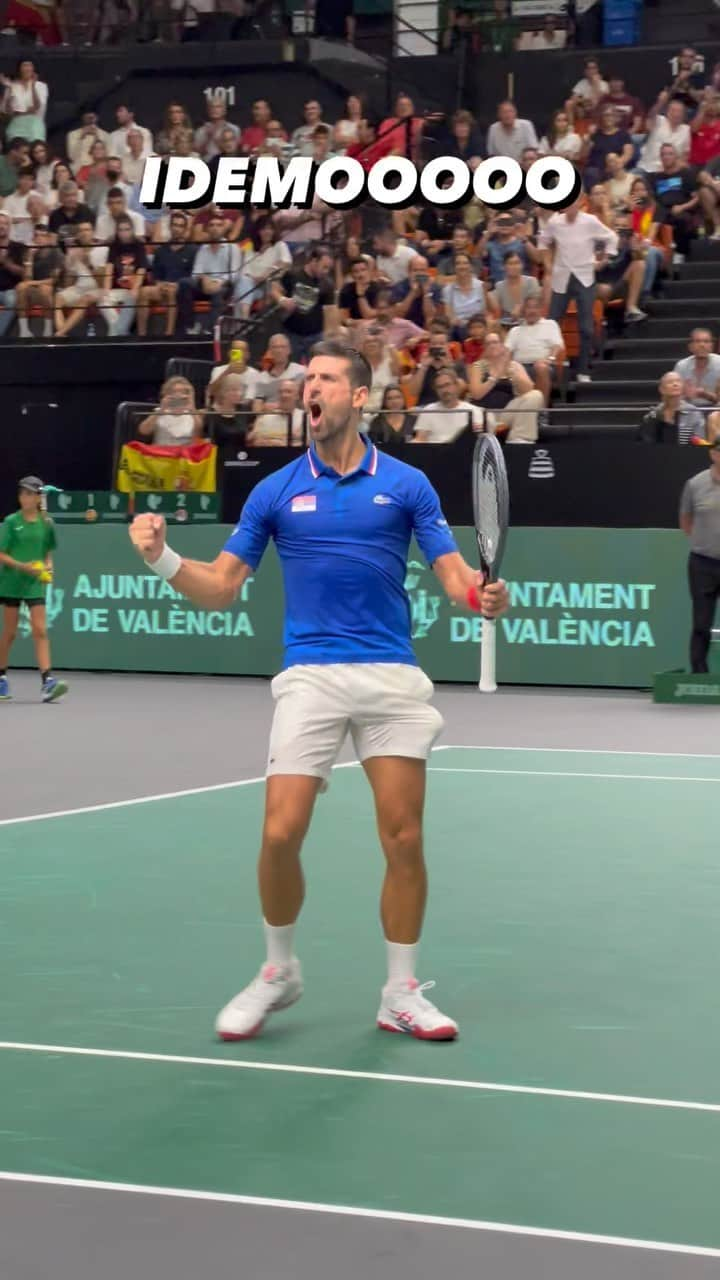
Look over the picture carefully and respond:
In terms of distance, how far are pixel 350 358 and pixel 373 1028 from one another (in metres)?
1.99

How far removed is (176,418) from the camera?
1947cm

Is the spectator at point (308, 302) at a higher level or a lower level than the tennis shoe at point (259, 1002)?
higher

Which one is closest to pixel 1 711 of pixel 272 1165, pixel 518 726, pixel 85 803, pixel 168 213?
pixel 518 726

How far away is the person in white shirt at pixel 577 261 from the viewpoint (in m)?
19.7

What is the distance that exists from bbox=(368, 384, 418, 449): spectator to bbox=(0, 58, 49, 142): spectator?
9.69 meters

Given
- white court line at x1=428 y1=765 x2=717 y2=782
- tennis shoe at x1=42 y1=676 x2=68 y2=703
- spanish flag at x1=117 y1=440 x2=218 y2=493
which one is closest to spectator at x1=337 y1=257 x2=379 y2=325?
spanish flag at x1=117 y1=440 x2=218 y2=493

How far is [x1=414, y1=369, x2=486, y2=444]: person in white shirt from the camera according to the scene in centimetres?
1814

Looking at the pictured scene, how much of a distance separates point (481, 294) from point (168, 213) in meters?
5.17

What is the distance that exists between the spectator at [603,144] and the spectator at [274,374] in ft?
14.8

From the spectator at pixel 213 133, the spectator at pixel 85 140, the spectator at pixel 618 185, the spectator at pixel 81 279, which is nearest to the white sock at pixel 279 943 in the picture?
the spectator at pixel 618 185

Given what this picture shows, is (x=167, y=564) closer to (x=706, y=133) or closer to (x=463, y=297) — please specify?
(x=463, y=297)

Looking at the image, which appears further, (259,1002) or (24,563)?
(24,563)

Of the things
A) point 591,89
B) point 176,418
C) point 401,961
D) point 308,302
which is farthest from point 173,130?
point 401,961

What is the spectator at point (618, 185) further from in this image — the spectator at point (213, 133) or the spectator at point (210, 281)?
the spectator at point (213, 133)
